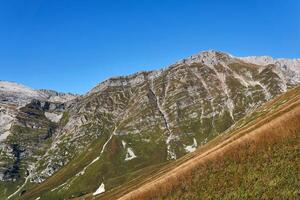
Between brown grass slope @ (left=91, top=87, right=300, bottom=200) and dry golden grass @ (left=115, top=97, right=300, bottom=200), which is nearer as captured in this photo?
brown grass slope @ (left=91, top=87, right=300, bottom=200)

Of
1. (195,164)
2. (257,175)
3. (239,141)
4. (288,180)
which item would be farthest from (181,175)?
(288,180)

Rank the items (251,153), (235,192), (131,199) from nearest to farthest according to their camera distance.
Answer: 1. (235,192)
2. (251,153)
3. (131,199)

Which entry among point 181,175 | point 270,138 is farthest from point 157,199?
point 270,138

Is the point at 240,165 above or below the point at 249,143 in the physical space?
below

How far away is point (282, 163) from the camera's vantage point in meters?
66.6

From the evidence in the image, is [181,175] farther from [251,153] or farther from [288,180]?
[288,180]

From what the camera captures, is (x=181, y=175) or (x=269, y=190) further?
(x=181, y=175)

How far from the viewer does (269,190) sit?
208ft

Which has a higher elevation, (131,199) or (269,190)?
(131,199)

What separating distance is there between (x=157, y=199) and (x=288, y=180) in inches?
1092

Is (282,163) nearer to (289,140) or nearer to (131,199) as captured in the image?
(289,140)

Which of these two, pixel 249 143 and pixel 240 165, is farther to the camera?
pixel 249 143

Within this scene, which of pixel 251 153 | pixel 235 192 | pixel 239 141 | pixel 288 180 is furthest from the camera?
pixel 239 141

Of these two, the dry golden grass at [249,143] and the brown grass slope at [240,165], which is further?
the dry golden grass at [249,143]
